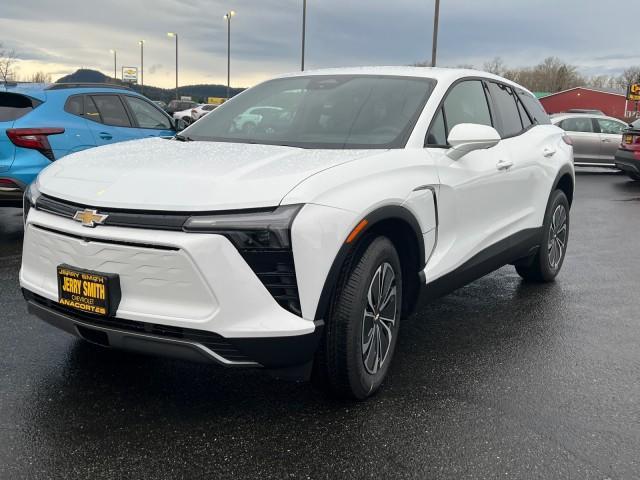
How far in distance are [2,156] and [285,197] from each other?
494cm

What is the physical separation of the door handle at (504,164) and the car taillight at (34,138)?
15.4 ft

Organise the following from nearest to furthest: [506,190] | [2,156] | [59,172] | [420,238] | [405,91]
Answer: [59,172]
[420,238]
[405,91]
[506,190]
[2,156]

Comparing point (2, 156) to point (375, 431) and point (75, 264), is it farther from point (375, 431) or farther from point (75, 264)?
point (375, 431)

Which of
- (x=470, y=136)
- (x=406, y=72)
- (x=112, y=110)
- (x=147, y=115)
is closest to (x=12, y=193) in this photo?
(x=112, y=110)

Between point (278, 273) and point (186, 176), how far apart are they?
2.02 ft

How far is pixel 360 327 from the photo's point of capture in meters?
3.15

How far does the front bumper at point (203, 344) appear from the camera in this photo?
2.79 m

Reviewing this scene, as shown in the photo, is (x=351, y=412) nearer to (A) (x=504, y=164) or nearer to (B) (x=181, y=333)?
(B) (x=181, y=333)

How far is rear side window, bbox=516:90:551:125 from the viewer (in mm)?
5695

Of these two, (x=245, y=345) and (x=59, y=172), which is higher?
(x=59, y=172)

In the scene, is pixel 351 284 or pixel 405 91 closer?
pixel 351 284

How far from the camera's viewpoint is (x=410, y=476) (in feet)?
9.02

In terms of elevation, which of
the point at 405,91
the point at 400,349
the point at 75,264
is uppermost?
the point at 405,91

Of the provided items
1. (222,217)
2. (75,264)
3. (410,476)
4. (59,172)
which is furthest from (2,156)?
(410,476)
